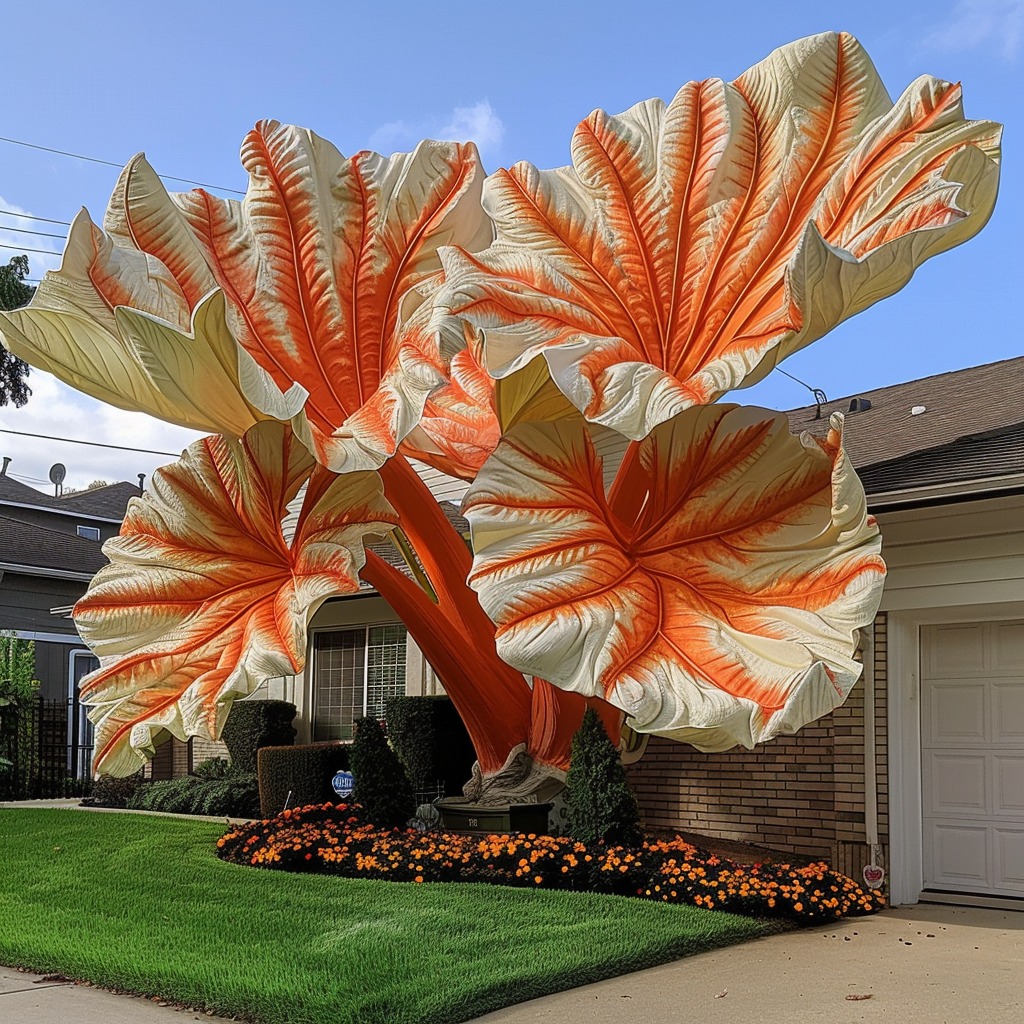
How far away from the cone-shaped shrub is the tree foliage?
18786mm

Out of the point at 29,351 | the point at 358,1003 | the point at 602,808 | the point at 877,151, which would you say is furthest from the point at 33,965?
the point at 877,151

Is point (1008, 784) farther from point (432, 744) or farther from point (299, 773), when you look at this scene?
point (299, 773)

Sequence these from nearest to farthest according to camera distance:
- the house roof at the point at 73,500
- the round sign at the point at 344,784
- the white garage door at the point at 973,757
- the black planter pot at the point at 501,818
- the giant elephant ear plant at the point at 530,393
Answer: the giant elephant ear plant at the point at 530,393 → the white garage door at the point at 973,757 → the black planter pot at the point at 501,818 → the round sign at the point at 344,784 → the house roof at the point at 73,500

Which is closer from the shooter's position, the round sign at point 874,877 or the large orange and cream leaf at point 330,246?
the round sign at point 874,877

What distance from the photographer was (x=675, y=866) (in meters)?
8.74

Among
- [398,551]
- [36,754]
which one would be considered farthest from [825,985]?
[36,754]

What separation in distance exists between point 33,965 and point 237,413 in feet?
13.4

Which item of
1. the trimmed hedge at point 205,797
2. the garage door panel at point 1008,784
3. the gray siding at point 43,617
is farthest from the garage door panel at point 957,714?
the gray siding at point 43,617

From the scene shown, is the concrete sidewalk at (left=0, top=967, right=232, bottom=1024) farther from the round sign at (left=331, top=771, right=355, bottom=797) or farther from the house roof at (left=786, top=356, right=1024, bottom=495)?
the house roof at (left=786, top=356, right=1024, bottom=495)

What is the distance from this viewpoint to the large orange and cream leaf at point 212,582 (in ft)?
30.1

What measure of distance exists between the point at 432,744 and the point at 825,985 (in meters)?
7.34

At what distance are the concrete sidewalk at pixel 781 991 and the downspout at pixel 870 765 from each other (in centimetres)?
168

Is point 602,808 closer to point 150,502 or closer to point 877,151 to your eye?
point 150,502

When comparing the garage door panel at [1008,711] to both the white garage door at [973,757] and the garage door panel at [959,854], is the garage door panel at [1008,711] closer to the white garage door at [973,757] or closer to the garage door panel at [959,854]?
the white garage door at [973,757]
